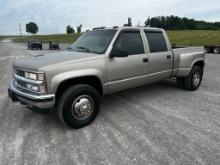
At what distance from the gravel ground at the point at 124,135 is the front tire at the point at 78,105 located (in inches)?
7.0

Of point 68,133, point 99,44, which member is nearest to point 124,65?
point 99,44

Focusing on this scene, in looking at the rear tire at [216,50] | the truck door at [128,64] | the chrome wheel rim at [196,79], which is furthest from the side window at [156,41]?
the rear tire at [216,50]

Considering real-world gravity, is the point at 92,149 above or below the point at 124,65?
below

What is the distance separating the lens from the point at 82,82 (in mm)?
4371

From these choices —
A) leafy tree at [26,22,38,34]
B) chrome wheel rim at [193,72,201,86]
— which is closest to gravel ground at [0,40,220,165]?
chrome wheel rim at [193,72,201,86]

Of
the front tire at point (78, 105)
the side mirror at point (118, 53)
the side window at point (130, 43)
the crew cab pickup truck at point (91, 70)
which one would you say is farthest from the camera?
the side window at point (130, 43)

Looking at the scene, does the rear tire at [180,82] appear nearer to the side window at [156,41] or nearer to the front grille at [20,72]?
the side window at [156,41]

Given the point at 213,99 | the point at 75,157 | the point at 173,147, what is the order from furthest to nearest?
the point at 213,99 < the point at 173,147 < the point at 75,157

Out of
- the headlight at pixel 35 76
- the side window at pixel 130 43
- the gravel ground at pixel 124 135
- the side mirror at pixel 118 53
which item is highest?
the side window at pixel 130 43

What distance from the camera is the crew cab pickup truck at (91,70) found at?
3812 millimetres

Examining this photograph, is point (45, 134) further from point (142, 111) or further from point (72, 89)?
point (142, 111)

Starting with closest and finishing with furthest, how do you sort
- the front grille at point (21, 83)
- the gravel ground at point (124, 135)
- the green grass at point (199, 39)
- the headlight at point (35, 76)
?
the gravel ground at point (124, 135), the headlight at point (35, 76), the front grille at point (21, 83), the green grass at point (199, 39)

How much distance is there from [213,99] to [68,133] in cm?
389

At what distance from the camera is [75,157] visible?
10.6 ft
